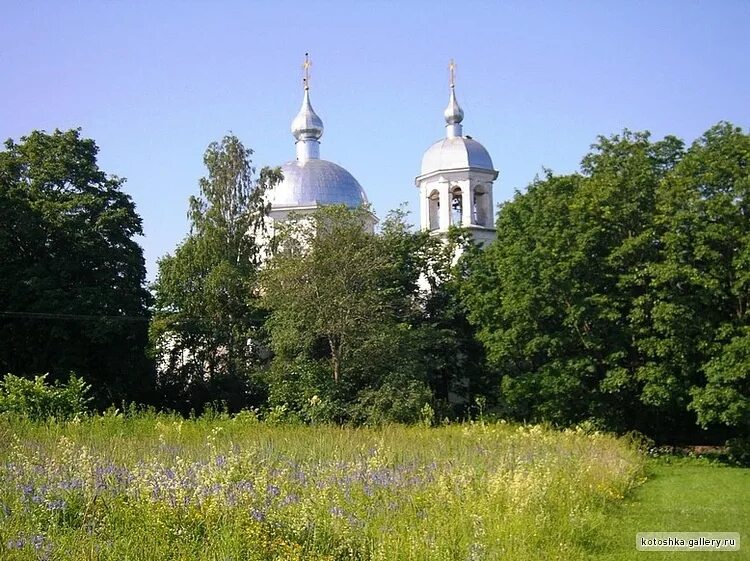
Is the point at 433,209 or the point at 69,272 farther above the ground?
the point at 433,209

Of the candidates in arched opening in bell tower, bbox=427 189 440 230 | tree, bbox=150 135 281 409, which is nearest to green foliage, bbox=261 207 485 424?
tree, bbox=150 135 281 409

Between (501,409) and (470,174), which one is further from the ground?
(470,174)

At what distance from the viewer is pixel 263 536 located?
697 centimetres

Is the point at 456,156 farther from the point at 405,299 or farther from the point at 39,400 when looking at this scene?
the point at 39,400

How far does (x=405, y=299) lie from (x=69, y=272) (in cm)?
1082

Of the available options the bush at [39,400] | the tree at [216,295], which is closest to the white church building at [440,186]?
A: the tree at [216,295]

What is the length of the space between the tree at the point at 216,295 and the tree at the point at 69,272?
1124 millimetres

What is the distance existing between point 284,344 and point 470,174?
15.5 metres

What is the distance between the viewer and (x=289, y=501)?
8.05 metres

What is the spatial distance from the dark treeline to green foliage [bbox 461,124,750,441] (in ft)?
0.19

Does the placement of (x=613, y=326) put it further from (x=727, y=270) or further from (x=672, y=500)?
(x=672, y=500)

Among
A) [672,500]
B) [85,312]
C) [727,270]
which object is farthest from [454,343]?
[672,500]

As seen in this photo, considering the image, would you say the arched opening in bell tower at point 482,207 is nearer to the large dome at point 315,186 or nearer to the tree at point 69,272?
the large dome at point 315,186

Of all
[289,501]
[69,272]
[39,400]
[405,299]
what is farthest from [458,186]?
[289,501]
